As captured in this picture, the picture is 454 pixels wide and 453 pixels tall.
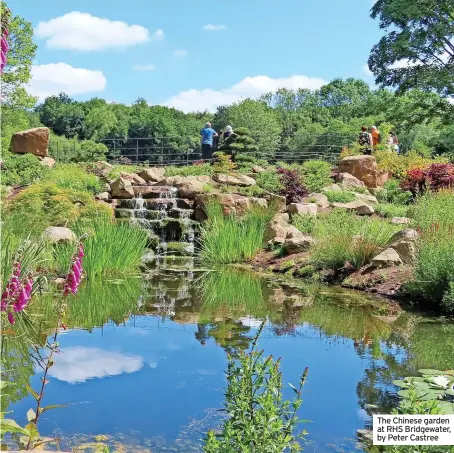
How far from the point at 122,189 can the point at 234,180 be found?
3062 mm

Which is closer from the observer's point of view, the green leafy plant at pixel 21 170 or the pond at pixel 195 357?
the pond at pixel 195 357

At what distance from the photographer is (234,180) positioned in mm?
16594

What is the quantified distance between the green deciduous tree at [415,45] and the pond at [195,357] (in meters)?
8.89

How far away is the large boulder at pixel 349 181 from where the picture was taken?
57.6 feet

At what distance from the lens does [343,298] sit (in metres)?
8.04

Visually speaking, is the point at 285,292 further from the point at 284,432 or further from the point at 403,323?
the point at 284,432

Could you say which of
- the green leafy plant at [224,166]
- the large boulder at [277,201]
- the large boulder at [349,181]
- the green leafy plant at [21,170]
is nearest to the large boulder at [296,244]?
the large boulder at [277,201]

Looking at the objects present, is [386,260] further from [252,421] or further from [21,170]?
[21,170]

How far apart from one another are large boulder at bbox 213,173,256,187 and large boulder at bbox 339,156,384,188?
3.62m

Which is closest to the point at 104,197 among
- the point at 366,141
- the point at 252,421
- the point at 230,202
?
the point at 230,202

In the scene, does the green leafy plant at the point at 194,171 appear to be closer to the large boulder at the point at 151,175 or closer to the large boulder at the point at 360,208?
the large boulder at the point at 151,175

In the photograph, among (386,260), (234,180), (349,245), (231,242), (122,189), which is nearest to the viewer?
(386,260)

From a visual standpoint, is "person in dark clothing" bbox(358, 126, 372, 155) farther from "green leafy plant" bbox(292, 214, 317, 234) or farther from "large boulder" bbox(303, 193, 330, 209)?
"green leafy plant" bbox(292, 214, 317, 234)

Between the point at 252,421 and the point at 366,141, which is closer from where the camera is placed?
the point at 252,421
